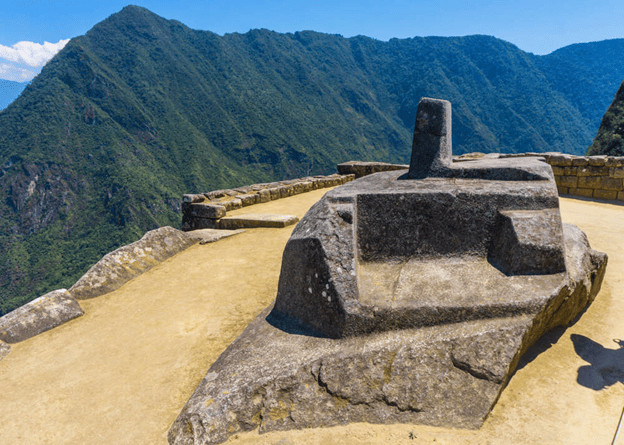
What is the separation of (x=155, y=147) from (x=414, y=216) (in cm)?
7093

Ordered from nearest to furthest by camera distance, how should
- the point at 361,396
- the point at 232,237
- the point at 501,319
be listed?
the point at 361,396 < the point at 501,319 < the point at 232,237

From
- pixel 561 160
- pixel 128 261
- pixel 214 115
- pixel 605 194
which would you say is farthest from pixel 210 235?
pixel 214 115

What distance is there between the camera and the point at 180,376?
283 centimetres

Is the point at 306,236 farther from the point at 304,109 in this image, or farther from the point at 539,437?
the point at 304,109

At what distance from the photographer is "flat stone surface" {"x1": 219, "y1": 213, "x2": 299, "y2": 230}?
6.75 meters

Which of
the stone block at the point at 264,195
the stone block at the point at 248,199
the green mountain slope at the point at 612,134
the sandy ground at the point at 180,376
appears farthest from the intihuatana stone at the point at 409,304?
the green mountain slope at the point at 612,134

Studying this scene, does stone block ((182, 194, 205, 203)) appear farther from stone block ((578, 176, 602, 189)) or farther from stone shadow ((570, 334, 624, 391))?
stone block ((578, 176, 602, 189))

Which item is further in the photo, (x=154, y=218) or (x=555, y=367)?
(x=154, y=218)

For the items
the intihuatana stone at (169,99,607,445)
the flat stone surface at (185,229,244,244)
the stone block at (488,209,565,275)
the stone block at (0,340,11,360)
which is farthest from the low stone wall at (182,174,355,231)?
the stone block at (488,209,565,275)

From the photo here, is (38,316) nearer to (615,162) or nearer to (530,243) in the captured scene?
(530,243)

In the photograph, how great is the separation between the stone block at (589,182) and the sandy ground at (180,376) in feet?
17.9

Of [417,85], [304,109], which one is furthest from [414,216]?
[417,85]

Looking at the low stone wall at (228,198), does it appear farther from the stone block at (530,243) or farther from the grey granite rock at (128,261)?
the stone block at (530,243)

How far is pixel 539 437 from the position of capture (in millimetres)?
2076
